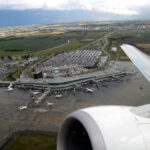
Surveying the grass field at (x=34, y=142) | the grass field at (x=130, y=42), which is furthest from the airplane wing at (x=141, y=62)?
the grass field at (x=130, y=42)

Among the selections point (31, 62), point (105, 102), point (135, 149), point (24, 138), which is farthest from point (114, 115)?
point (31, 62)

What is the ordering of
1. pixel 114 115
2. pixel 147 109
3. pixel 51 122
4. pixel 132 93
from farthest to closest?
pixel 132 93
pixel 51 122
pixel 147 109
pixel 114 115

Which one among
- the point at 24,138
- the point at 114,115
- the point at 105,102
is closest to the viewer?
the point at 114,115

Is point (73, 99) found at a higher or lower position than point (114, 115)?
lower

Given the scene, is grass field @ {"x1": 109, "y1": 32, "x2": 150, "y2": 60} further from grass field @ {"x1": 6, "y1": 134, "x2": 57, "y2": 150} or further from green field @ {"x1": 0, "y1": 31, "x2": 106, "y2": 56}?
grass field @ {"x1": 6, "y1": 134, "x2": 57, "y2": 150}

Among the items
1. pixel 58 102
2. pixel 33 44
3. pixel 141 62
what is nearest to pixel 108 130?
pixel 141 62

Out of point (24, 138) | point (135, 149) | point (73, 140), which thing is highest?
point (135, 149)

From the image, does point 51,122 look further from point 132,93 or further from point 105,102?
point 132,93
